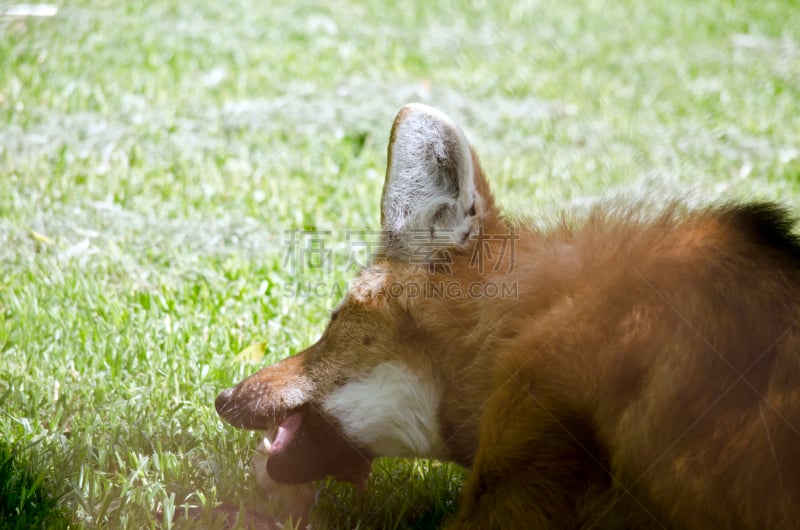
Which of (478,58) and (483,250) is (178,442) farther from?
(478,58)

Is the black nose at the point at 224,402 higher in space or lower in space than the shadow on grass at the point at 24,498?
higher

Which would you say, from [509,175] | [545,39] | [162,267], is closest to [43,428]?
[162,267]

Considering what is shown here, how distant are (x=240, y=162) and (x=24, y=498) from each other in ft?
10.4

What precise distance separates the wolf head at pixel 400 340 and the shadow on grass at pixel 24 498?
575mm

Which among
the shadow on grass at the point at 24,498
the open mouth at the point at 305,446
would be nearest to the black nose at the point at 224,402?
the open mouth at the point at 305,446

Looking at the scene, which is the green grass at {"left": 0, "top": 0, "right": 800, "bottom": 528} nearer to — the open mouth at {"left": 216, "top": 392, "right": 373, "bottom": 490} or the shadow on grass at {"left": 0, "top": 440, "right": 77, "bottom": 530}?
the shadow on grass at {"left": 0, "top": 440, "right": 77, "bottom": 530}

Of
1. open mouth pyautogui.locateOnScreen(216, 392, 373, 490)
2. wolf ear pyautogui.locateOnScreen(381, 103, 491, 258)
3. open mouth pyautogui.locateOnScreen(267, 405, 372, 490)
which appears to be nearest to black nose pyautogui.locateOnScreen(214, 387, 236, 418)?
open mouth pyautogui.locateOnScreen(216, 392, 373, 490)

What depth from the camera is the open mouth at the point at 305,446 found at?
260 cm

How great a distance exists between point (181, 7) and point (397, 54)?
2050mm

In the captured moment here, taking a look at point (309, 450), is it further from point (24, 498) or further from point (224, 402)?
point (24, 498)

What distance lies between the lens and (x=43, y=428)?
9.73 ft

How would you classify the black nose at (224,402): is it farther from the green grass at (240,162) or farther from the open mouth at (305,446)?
the green grass at (240,162)

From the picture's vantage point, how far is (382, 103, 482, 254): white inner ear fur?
8.03ft

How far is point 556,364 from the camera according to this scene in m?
2.07
